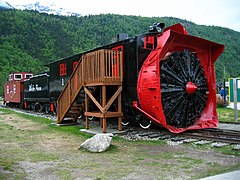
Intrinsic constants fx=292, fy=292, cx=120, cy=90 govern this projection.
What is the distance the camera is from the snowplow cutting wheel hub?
9.85 meters

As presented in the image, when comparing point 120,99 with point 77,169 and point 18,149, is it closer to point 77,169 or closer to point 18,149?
point 18,149

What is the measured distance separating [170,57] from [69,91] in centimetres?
506

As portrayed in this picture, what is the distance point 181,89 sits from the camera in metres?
10.7

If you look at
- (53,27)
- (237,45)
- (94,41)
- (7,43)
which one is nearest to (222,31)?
(237,45)

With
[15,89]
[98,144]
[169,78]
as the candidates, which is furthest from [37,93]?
[98,144]

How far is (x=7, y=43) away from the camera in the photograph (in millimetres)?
77750

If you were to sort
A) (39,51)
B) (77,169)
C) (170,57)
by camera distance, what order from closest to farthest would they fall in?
(77,169), (170,57), (39,51)

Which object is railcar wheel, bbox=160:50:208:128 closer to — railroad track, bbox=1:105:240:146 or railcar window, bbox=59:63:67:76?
railroad track, bbox=1:105:240:146

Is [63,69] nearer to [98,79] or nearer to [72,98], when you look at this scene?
[72,98]

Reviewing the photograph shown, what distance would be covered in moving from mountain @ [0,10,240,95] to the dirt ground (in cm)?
5306

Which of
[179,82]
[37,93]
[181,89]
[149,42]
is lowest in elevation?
[37,93]

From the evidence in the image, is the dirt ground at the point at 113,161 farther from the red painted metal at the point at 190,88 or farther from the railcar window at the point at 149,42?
the railcar window at the point at 149,42

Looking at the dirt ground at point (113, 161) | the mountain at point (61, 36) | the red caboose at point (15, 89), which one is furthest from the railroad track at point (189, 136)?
the mountain at point (61, 36)

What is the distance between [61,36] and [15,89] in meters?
70.4
